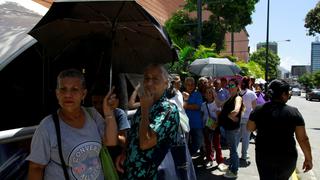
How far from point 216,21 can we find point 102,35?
21.7 meters

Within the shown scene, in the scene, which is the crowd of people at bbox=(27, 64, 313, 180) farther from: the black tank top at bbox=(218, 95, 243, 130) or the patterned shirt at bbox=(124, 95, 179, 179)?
the black tank top at bbox=(218, 95, 243, 130)

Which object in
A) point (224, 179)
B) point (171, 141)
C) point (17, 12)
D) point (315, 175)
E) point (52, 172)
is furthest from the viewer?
point (315, 175)

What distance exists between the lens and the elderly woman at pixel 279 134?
4.46m

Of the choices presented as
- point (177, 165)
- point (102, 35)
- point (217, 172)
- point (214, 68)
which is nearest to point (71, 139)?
point (177, 165)

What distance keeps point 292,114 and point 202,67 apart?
6.67 meters

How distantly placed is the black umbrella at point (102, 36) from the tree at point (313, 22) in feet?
81.5

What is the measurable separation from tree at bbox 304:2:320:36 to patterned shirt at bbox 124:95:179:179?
86.0ft

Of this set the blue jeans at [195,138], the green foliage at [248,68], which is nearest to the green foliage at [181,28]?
the green foliage at [248,68]

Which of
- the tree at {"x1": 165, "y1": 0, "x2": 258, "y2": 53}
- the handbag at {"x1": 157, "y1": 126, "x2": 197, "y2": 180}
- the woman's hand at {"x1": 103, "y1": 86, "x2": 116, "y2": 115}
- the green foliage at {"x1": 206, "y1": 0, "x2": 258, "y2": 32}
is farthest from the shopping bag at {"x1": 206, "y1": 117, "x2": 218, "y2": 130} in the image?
the green foliage at {"x1": 206, "y1": 0, "x2": 258, "y2": 32}

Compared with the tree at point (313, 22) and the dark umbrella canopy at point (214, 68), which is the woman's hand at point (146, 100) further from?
the tree at point (313, 22)

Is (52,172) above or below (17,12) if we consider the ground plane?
below

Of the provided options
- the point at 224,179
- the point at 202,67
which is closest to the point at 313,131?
the point at 202,67

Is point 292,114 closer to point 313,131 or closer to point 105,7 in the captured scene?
point 105,7

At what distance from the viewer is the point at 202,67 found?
36.3ft
